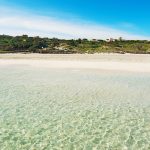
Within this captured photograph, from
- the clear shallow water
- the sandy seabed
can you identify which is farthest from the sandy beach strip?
the clear shallow water

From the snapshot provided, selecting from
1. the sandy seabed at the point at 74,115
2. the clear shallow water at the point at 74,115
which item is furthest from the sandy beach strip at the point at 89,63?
the clear shallow water at the point at 74,115

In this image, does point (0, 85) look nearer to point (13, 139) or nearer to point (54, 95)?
point (54, 95)

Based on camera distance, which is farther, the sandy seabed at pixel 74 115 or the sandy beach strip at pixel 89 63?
the sandy beach strip at pixel 89 63

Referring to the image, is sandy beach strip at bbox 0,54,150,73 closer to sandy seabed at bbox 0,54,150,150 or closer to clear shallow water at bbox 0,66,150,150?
sandy seabed at bbox 0,54,150,150

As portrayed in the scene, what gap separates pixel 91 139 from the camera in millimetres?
8797

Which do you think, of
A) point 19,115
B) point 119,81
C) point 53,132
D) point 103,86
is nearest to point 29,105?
point 19,115

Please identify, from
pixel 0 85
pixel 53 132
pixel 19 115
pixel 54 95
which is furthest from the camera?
pixel 0 85

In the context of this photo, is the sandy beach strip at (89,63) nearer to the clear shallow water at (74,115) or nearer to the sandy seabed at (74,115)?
the sandy seabed at (74,115)

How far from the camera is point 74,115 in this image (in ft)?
36.9

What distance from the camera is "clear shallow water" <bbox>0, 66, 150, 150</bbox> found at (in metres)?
8.55

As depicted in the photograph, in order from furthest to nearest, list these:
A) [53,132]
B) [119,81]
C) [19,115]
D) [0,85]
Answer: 1. [119,81]
2. [0,85]
3. [19,115]
4. [53,132]

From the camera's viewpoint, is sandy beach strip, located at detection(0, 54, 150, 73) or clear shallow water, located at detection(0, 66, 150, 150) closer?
clear shallow water, located at detection(0, 66, 150, 150)

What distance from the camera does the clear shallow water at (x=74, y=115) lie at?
28.1ft

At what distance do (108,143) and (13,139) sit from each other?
251cm
